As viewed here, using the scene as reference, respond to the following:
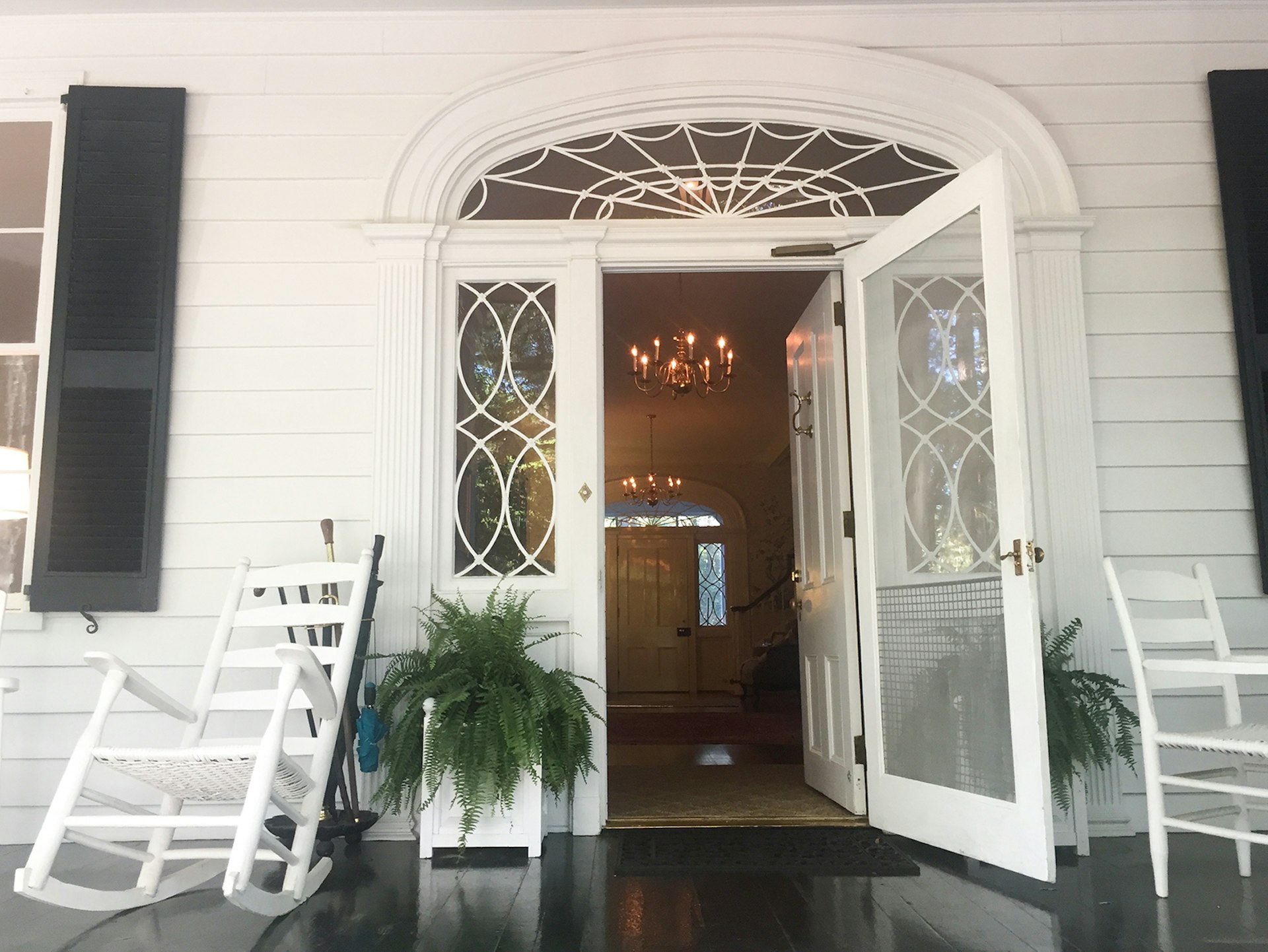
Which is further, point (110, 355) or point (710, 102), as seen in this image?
point (710, 102)

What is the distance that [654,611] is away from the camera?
1182 cm

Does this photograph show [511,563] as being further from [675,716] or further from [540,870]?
[675,716]

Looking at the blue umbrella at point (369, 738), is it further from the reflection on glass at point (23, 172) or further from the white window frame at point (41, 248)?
the reflection on glass at point (23, 172)

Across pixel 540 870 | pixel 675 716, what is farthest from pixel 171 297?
pixel 675 716

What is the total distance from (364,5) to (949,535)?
305 centimetres

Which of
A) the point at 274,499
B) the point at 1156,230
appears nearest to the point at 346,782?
the point at 274,499

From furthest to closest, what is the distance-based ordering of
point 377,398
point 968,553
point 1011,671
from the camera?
point 377,398 → point 968,553 → point 1011,671

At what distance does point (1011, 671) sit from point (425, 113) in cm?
299

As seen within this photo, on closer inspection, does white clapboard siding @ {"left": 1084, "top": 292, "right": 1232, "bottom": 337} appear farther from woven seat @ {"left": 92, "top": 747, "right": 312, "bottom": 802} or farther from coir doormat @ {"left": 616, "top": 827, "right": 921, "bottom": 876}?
woven seat @ {"left": 92, "top": 747, "right": 312, "bottom": 802}

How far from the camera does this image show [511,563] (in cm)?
386

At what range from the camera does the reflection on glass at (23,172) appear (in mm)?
3996

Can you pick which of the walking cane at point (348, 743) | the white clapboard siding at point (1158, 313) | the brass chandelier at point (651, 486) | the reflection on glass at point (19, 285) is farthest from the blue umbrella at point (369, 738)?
the brass chandelier at point (651, 486)

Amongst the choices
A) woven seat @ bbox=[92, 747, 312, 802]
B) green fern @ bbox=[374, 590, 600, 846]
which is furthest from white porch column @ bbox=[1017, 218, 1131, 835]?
woven seat @ bbox=[92, 747, 312, 802]

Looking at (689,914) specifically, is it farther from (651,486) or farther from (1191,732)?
(651,486)
